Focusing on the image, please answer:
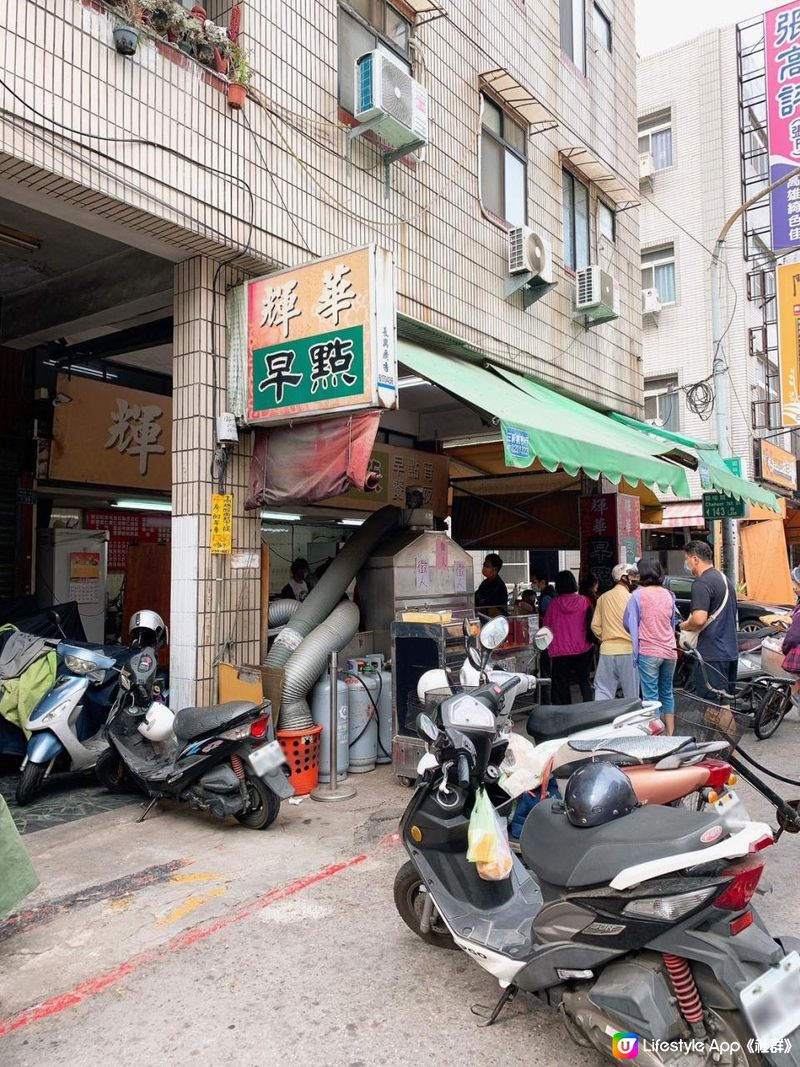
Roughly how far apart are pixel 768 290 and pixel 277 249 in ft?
67.7

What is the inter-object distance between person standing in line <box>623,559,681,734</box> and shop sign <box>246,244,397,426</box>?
10.7ft

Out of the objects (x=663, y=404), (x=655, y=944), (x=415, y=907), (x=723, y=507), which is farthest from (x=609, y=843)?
(x=663, y=404)

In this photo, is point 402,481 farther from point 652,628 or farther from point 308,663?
point 308,663

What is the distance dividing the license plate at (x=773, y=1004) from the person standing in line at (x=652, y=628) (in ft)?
16.0

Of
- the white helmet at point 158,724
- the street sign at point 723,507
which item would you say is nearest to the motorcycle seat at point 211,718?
the white helmet at point 158,724

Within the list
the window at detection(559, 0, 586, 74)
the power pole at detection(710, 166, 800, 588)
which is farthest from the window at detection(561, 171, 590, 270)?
the power pole at detection(710, 166, 800, 588)

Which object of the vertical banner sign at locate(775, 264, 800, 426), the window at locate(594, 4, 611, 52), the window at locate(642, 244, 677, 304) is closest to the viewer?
the window at locate(594, 4, 611, 52)

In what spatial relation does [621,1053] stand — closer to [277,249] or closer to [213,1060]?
[213,1060]

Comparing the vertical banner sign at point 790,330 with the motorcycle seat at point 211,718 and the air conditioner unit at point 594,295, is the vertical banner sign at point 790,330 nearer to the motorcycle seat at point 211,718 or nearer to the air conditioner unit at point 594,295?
the air conditioner unit at point 594,295

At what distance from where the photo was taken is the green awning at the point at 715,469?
10.1m

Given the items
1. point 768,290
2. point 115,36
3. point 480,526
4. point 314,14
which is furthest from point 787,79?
point 115,36

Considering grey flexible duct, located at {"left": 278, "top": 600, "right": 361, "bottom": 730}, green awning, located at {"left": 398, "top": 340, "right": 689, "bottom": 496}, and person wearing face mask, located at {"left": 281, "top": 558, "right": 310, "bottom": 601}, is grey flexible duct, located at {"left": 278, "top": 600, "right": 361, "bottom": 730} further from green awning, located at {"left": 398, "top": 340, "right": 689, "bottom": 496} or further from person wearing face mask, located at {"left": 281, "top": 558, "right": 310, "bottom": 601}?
person wearing face mask, located at {"left": 281, "top": 558, "right": 310, "bottom": 601}

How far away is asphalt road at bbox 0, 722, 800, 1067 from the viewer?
9.36 feet

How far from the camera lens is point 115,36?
5.15 meters
